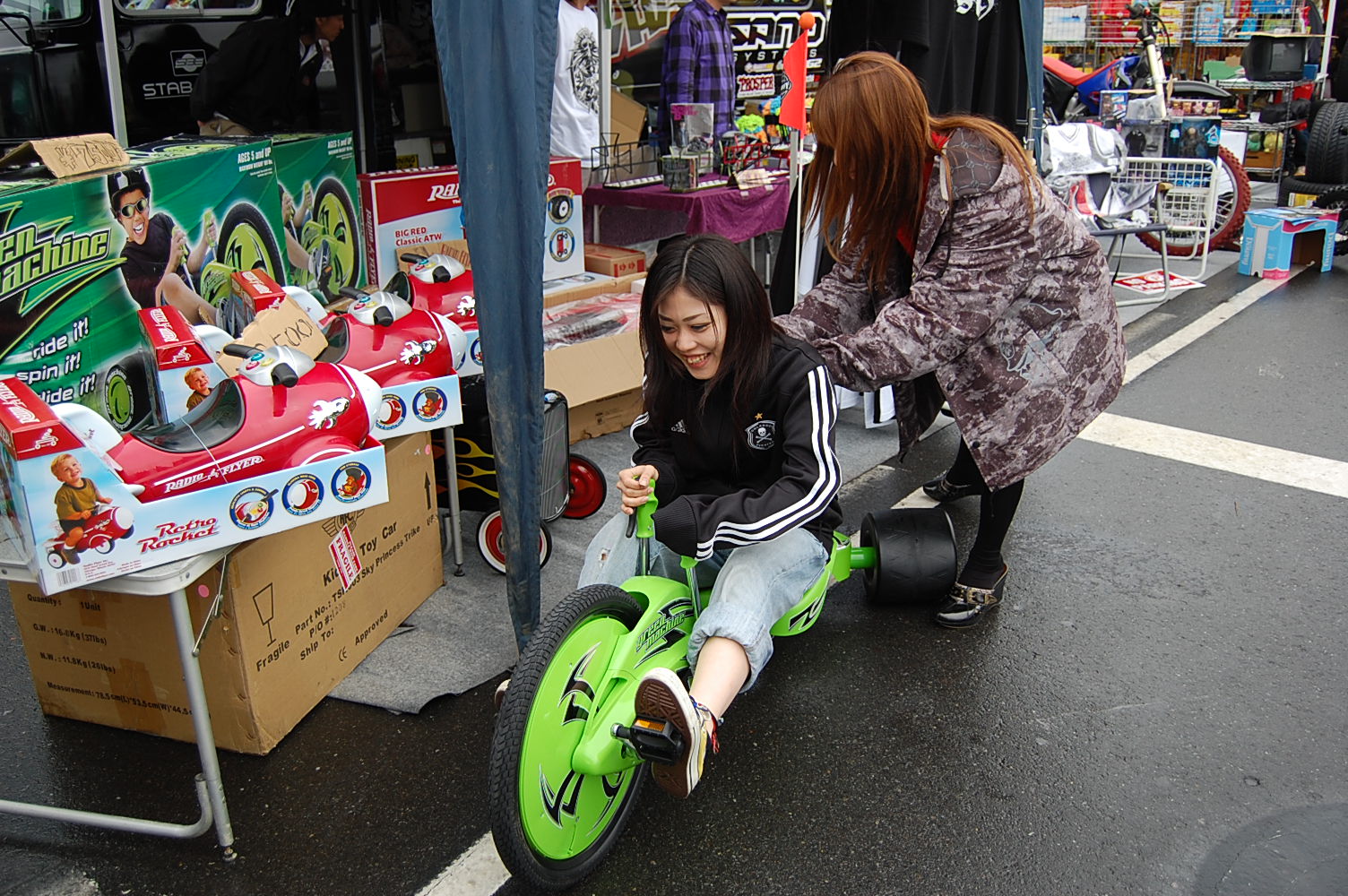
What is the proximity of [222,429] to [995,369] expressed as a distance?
2.09 meters

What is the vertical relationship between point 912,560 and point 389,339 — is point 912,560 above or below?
below

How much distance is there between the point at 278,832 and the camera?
260cm

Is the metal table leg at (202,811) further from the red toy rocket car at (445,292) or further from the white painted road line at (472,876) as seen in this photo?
the red toy rocket car at (445,292)

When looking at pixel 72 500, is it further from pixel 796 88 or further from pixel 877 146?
pixel 796 88

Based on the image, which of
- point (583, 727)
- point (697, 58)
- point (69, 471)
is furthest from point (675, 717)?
point (697, 58)

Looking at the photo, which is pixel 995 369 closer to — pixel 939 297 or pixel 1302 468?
pixel 939 297

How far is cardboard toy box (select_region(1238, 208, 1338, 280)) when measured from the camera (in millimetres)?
8367

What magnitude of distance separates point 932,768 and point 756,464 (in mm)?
913

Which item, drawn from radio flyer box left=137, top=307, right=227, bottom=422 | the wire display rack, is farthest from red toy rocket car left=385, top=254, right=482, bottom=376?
the wire display rack

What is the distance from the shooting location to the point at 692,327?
2691mm

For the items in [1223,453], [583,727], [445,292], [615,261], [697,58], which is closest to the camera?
[583,727]

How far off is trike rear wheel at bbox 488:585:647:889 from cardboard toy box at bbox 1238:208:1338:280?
25.1 feet

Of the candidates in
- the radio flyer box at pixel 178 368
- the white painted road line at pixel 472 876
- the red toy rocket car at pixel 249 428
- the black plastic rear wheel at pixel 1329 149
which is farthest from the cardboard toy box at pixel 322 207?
the black plastic rear wheel at pixel 1329 149

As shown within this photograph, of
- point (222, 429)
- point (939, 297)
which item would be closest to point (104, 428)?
point (222, 429)
